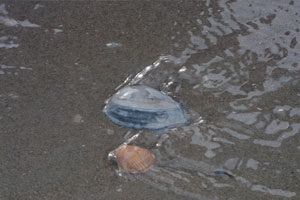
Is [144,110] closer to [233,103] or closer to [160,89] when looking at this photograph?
[160,89]

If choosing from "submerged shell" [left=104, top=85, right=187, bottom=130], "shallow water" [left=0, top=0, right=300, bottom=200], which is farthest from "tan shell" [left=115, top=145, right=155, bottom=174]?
"submerged shell" [left=104, top=85, right=187, bottom=130]

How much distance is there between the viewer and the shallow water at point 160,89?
2568 mm

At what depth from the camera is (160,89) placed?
3.15 meters

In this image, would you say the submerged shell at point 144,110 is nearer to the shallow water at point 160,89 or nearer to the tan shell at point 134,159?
the shallow water at point 160,89

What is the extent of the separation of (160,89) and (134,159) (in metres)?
0.64

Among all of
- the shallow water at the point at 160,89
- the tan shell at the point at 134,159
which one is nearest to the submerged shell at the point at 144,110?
the shallow water at the point at 160,89

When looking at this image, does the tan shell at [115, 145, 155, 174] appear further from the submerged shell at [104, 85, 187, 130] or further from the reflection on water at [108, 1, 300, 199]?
the submerged shell at [104, 85, 187, 130]

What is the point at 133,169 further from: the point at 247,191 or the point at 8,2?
the point at 8,2

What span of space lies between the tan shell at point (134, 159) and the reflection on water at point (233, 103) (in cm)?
5

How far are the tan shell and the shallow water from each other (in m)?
0.04

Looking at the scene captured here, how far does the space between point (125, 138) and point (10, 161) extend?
0.59 metres

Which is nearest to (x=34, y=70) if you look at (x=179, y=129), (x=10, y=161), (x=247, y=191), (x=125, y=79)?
(x=125, y=79)

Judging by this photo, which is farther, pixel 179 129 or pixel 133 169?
pixel 179 129

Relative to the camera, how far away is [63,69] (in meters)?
3.34
